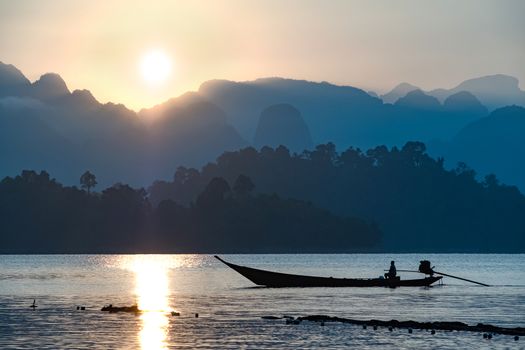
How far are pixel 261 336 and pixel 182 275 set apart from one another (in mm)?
107137

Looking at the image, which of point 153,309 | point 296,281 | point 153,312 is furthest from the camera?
point 296,281

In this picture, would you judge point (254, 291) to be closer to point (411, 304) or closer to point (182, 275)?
point (411, 304)

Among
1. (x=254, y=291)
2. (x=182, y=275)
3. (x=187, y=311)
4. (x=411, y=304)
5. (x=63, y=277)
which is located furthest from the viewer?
(x=182, y=275)

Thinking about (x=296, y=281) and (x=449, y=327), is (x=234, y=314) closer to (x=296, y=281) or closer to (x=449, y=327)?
(x=449, y=327)

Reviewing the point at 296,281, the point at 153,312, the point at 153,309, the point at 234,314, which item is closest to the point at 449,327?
the point at 234,314

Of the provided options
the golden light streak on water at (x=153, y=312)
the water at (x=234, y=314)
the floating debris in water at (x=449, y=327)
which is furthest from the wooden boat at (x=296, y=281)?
the floating debris in water at (x=449, y=327)

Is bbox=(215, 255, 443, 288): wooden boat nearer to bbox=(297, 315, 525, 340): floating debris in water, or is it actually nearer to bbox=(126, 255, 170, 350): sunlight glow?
bbox=(126, 255, 170, 350): sunlight glow

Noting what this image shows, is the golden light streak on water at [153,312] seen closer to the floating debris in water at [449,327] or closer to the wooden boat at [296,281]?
the wooden boat at [296,281]

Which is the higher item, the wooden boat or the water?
the wooden boat

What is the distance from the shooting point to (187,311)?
8744cm

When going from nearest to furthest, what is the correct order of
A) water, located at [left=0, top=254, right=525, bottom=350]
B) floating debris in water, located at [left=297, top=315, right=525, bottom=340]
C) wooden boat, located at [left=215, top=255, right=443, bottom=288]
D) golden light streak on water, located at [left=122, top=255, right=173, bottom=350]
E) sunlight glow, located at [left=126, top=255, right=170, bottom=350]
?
water, located at [left=0, top=254, right=525, bottom=350]
floating debris in water, located at [left=297, top=315, right=525, bottom=340]
golden light streak on water, located at [left=122, top=255, right=173, bottom=350]
sunlight glow, located at [left=126, top=255, right=170, bottom=350]
wooden boat, located at [left=215, top=255, right=443, bottom=288]

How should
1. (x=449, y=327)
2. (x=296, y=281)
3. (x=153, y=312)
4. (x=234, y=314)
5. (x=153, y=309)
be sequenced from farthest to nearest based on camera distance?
(x=296, y=281), (x=153, y=309), (x=153, y=312), (x=234, y=314), (x=449, y=327)

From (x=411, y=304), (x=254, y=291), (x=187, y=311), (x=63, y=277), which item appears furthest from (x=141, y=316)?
(x=63, y=277)

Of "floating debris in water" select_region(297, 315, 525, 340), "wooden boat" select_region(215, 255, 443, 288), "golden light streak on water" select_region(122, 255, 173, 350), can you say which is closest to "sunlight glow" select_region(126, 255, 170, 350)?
"golden light streak on water" select_region(122, 255, 173, 350)
